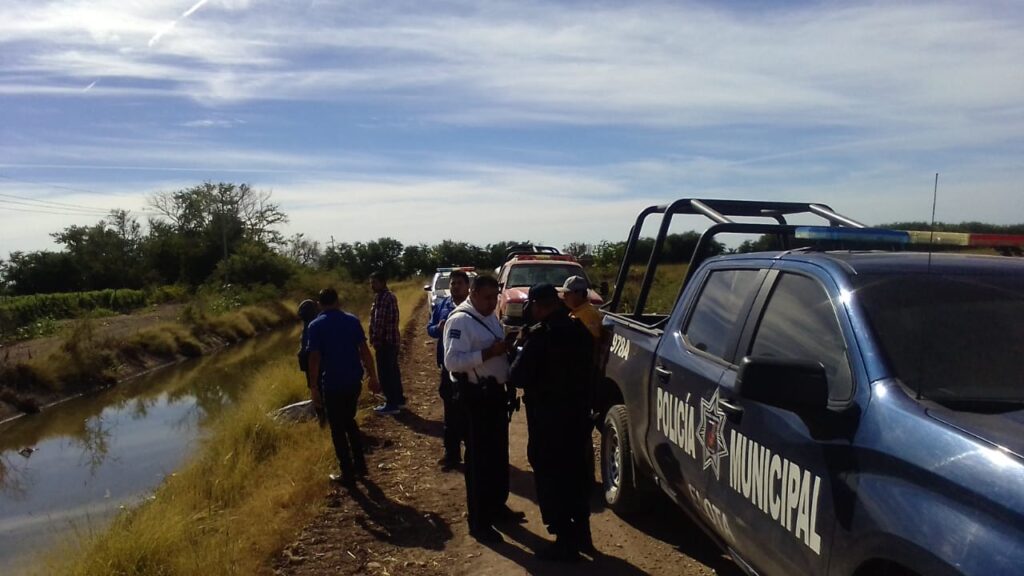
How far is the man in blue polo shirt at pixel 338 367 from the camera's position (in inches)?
278

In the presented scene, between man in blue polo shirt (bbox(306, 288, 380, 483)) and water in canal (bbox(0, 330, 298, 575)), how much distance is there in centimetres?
225

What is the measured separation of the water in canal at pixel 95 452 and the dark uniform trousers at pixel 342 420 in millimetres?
2206

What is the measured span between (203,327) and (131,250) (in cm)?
4887

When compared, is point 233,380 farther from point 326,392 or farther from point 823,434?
point 823,434

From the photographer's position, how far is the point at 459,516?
247 inches

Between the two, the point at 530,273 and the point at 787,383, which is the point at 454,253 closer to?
the point at 530,273

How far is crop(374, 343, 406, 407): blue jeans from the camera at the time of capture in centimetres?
1020

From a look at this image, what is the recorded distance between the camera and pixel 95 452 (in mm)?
14422

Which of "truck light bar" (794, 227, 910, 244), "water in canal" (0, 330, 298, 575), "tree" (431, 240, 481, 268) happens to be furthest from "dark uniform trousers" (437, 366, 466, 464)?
→ "tree" (431, 240, 481, 268)

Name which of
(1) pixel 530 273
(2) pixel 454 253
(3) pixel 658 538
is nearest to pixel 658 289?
(1) pixel 530 273

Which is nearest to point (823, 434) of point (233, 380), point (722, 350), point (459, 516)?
point (722, 350)

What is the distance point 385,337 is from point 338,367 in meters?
3.00

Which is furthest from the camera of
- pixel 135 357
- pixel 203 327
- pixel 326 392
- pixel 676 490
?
pixel 203 327

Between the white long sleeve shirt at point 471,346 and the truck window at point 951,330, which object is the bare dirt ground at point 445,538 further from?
the truck window at point 951,330
